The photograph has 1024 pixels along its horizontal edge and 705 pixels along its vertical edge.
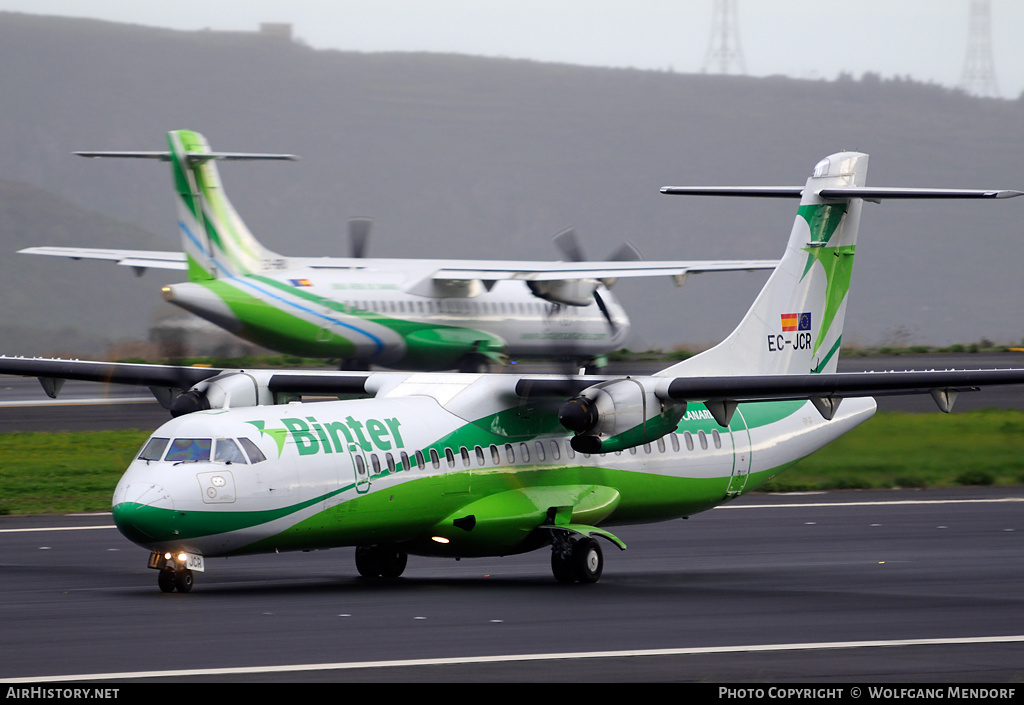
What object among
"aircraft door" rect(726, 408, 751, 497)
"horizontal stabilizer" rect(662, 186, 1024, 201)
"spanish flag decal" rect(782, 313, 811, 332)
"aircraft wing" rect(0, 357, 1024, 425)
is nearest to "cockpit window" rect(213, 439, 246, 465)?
"aircraft wing" rect(0, 357, 1024, 425)

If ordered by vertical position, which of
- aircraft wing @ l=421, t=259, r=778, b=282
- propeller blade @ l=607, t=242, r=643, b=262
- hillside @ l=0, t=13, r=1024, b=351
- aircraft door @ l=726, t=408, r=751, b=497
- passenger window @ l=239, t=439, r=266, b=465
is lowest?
aircraft door @ l=726, t=408, r=751, b=497

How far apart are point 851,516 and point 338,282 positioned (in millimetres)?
21417

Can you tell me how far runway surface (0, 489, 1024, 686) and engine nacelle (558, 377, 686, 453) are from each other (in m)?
1.93

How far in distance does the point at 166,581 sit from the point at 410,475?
10.7 feet

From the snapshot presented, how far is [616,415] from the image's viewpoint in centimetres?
1814

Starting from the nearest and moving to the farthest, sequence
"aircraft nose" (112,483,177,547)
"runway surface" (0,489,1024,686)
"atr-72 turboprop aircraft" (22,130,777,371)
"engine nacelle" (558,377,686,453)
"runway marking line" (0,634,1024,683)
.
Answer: "runway marking line" (0,634,1024,683) < "runway surface" (0,489,1024,686) < "aircraft nose" (112,483,177,547) < "engine nacelle" (558,377,686,453) < "atr-72 turboprop aircraft" (22,130,777,371)

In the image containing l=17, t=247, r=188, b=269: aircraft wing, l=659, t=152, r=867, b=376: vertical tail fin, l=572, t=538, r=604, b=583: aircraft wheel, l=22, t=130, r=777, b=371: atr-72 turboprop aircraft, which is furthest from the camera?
l=17, t=247, r=188, b=269: aircraft wing

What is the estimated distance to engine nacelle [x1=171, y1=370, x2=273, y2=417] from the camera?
64.6 ft

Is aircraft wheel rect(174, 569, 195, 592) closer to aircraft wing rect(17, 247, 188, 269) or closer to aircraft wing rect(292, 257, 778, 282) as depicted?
aircraft wing rect(292, 257, 778, 282)

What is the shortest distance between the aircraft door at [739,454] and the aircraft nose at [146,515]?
30.2ft

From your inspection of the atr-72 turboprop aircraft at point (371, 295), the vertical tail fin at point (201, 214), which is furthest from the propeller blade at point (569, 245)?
the vertical tail fin at point (201, 214)

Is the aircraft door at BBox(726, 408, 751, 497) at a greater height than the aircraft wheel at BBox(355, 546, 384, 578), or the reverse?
the aircraft door at BBox(726, 408, 751, 497)

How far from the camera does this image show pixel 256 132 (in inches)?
6432

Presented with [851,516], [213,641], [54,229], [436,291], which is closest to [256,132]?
[54,229]
